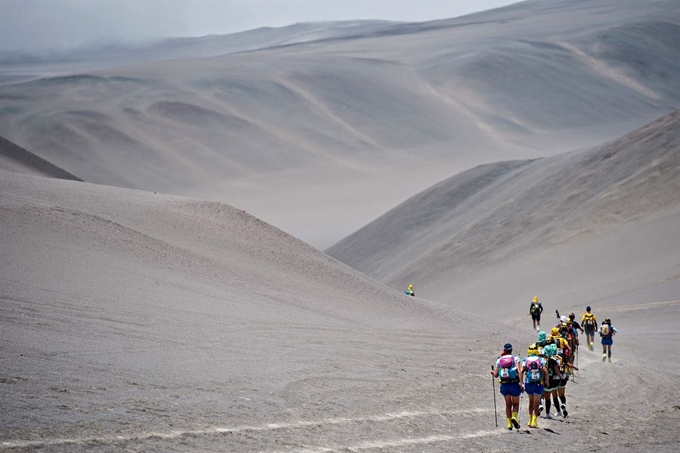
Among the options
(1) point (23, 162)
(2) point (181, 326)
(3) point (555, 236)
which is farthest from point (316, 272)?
(1) point (23, 162)

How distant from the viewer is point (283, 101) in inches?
3819

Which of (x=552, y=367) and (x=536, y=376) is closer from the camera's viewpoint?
(x=536, y=376)

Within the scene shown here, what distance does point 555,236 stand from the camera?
3866cm

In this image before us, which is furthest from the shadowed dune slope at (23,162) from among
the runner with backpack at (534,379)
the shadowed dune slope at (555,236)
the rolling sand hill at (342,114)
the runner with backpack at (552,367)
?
the runner with backpack at (534,379)

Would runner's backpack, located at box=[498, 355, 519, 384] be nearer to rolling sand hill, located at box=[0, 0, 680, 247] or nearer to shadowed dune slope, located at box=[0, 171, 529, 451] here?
shadowed dune slope, located at box=[0, 171, 529, 451]

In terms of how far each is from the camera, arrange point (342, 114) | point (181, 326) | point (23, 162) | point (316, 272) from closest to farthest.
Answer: point (181, 326), point (316, 272), point (23, 162), point (342, 114)

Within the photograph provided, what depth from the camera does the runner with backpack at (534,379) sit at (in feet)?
41.5

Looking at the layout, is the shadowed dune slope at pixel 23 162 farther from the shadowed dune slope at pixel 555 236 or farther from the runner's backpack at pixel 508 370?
the runner's backpack at pixel 508 370

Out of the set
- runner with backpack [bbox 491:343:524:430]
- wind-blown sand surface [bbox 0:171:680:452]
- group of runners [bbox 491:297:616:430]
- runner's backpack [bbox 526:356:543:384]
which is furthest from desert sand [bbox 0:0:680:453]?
runner's backpack [bbox 526:356:543:384]

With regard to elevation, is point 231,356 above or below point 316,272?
below

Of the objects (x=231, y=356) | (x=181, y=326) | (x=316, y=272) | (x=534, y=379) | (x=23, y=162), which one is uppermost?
(x=23, y=162)

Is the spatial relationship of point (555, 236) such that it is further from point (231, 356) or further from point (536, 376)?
point (536, 376)

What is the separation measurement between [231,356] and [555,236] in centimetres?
2645

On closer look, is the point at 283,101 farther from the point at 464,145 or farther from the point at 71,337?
the point at 71,337
